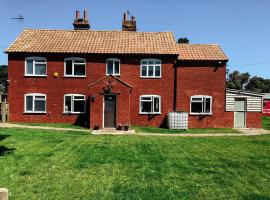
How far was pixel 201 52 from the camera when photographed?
28.3 metres

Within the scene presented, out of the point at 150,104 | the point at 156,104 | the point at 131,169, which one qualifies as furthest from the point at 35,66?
the point at 131,169

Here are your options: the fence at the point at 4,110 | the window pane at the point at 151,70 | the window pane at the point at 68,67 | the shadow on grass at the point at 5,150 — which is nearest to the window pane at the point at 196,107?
the window pane at the point at 151,70

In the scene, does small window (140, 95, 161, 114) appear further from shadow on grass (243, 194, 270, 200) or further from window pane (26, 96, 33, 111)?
shadow on grass (243, 194, 270, 200)

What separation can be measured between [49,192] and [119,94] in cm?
1666

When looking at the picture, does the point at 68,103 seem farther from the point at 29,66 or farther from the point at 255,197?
the point at 255,197

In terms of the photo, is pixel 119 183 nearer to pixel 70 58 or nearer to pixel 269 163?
pixel 269 163

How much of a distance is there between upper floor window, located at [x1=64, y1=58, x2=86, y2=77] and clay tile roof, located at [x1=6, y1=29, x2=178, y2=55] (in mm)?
A: 756

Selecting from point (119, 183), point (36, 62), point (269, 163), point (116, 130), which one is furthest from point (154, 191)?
point (36, 62)

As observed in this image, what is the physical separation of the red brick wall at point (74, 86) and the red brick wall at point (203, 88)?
0.95 metres

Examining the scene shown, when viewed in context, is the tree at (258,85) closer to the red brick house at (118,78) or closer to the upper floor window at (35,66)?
the red brick house at (118,78)

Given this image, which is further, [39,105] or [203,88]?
[203,88]

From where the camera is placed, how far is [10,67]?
88.0 feet

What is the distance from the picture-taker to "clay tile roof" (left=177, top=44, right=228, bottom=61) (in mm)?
27500

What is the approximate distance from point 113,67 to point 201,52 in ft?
22.7
